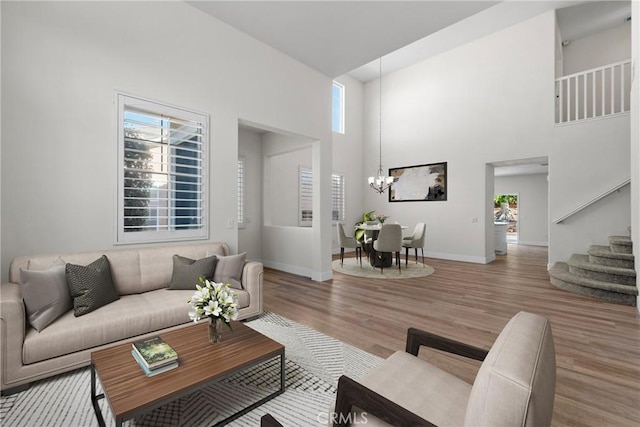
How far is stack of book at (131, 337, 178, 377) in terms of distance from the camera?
1.50 metres

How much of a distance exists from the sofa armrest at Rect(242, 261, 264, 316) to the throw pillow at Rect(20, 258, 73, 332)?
1.43 m

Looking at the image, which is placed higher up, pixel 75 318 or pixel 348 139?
pixel 348 139

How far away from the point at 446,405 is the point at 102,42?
12.7 ft

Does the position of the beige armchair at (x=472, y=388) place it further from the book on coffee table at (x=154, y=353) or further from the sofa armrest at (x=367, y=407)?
the book on coffee table at (x=154, y=353)

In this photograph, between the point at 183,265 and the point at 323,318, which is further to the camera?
the point at 323,318

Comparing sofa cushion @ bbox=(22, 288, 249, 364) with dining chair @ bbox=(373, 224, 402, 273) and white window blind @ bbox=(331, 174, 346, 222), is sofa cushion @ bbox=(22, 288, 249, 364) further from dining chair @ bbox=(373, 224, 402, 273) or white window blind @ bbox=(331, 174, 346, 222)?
white window blind @ bbox=(331, 174, 346, 222)

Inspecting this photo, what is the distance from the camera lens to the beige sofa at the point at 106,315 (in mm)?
1793

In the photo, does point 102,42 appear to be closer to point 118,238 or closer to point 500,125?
point 118,238

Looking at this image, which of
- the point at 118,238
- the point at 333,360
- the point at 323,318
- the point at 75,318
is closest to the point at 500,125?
the point at 323,318

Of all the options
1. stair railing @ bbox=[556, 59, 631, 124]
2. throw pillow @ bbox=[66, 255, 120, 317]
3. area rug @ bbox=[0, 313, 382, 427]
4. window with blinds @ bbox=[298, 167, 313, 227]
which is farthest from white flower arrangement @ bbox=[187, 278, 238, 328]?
stair railing @ bbox=[556, 59, 631, 124]

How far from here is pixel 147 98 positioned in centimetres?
296

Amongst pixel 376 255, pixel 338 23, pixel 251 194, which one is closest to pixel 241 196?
pixel 251 194

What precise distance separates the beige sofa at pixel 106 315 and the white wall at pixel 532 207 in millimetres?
11319

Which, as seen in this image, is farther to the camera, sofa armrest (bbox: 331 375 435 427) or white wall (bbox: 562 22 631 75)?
white wall (bbox: 562 22 631 75)
